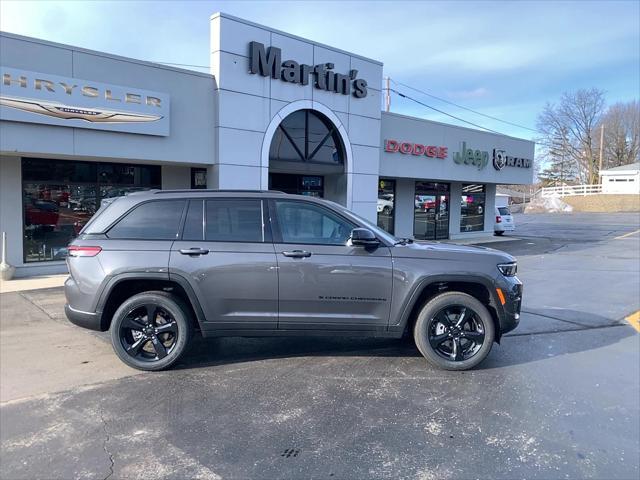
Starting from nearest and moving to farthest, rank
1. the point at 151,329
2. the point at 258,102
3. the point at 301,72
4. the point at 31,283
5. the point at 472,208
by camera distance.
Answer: the point at 151,329, the point at 31,283, the point at 258,102, the point at 301,72, the point at 472,208

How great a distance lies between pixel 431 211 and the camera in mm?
22391

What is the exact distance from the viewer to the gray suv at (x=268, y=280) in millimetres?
5105

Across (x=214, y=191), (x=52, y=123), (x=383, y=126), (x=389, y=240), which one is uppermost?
(x=383, y=126)

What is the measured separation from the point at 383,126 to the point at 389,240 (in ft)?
42.6

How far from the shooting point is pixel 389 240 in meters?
5.34

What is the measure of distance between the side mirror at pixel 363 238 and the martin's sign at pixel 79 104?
→ 322 inches

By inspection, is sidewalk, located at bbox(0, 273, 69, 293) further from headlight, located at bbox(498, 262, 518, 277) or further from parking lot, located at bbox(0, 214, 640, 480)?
headlight, located at bbox(498, 262, 518, 277)

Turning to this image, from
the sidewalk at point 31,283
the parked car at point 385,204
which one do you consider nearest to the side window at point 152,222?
the sidewalk at point 31,283

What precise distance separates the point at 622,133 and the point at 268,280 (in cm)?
8141

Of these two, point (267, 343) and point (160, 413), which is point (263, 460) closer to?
point (160, 413)

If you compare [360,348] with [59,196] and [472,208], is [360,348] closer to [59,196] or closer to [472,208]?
[59,196]

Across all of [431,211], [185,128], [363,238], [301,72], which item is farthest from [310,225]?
[431,211]

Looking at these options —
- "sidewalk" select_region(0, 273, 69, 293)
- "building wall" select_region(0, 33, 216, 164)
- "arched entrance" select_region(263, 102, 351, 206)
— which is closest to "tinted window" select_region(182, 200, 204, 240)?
"sidewalk" select_region(0, 273, 69, 293)

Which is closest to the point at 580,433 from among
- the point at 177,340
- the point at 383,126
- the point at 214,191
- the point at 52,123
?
the point at 177,340
